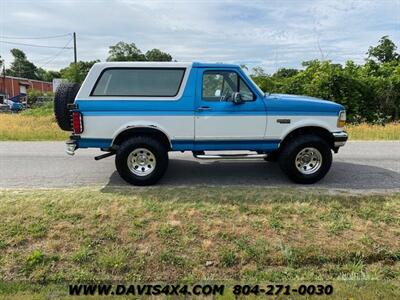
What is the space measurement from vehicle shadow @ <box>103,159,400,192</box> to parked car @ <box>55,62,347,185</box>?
42 cm

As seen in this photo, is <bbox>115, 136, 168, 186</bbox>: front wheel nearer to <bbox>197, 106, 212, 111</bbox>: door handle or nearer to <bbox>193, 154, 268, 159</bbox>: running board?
<bbox>193, 154, 268, 159</bbox>: running board

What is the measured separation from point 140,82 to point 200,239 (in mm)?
2941

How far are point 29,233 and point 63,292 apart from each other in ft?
4.31

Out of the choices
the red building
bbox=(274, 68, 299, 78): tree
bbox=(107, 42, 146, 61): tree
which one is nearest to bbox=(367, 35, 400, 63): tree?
bbox=(274, 68, 299, 78): tree

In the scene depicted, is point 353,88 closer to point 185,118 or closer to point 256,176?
point 256,176

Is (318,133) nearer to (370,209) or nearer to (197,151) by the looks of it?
(370,209)

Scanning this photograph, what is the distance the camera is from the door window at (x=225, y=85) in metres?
6.08

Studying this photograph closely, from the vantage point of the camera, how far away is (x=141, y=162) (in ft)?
20.2

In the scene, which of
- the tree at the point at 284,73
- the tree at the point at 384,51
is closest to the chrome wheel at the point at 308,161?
the tree at the point at 284,73

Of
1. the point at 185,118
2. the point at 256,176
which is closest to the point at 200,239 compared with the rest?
the point at 185,118

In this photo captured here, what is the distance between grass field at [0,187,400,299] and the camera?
3660 mm

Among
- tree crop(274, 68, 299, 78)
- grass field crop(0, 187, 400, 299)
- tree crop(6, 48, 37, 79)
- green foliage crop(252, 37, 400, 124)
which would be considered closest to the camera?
grass field crop(0, 187, 400, 299)

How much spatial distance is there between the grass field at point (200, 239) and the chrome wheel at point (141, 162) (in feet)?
1.97

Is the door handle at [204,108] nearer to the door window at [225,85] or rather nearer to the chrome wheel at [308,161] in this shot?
the door window at [225,85]
